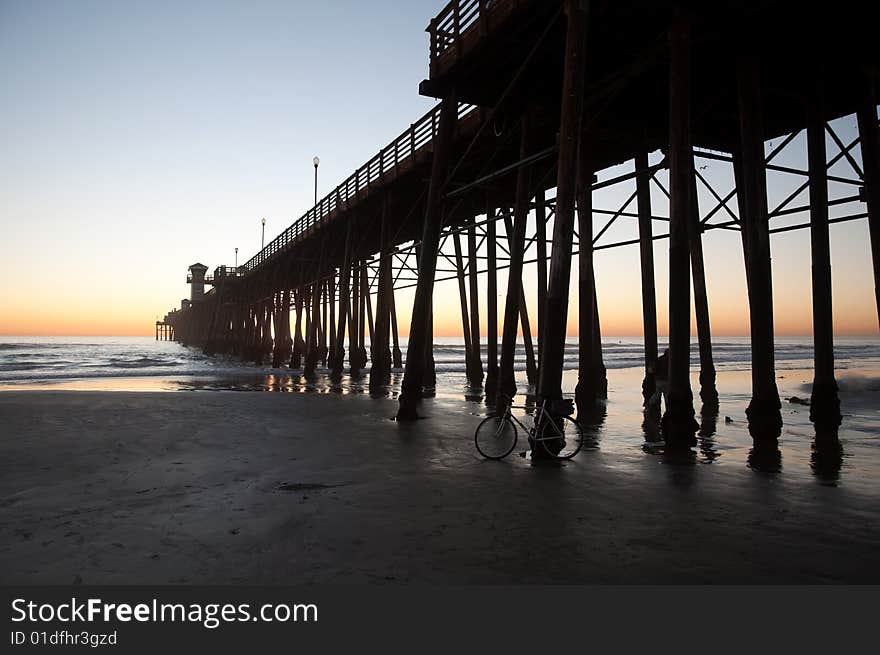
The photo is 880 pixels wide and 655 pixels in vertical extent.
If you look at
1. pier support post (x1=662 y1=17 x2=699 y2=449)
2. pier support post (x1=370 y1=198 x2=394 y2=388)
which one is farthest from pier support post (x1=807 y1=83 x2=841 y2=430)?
pier support post (x1=370 y1=198 x2=394 y2=388)

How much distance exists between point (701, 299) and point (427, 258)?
6756 mm

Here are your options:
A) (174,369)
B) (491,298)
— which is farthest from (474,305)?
(174,369)

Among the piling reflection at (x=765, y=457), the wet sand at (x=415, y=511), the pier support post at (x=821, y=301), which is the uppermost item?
the pier support post at (x=821, y=301)

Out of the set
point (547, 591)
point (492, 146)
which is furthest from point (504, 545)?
point (492, 146)

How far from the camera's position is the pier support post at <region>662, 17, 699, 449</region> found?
8078 mm

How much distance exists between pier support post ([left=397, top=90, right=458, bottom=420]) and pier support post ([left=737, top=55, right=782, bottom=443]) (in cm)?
535

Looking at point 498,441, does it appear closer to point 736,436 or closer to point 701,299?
point 736,436

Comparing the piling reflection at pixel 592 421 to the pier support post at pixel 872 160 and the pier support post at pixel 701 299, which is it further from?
the pier support post at pixel 872 160

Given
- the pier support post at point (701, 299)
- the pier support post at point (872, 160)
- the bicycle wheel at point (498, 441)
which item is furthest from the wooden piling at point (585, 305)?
the pier support post at point (872, 160)

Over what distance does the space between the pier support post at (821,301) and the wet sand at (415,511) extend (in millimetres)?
810

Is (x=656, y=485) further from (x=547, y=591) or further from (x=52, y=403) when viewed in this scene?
(x=52, y=403)

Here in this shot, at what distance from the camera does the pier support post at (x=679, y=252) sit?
26.5 ft

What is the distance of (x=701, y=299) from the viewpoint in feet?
43.0

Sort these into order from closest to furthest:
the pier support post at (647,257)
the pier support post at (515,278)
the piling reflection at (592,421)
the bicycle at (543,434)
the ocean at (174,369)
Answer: the bicycle at (543,434) → the piling reflection at (592,421) → the pier support post at (515,278) → the pier support post at (647,257) → the ocean at (174,369)
